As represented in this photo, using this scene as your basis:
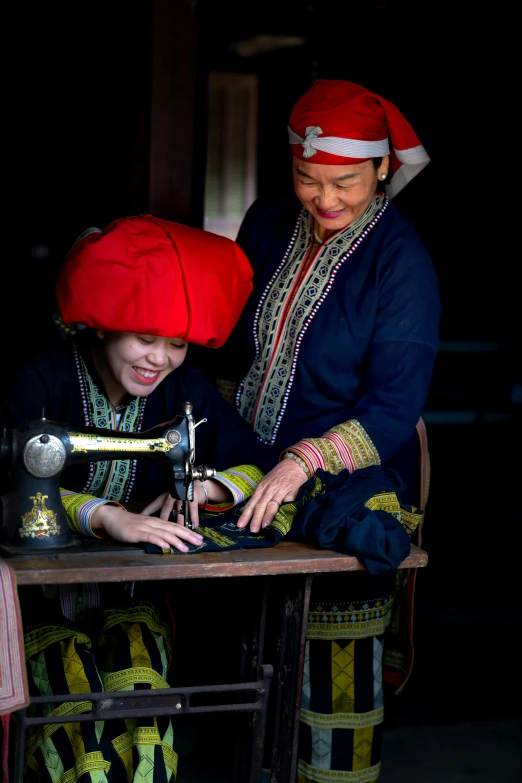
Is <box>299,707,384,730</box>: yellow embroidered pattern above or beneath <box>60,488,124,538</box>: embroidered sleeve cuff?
beneath

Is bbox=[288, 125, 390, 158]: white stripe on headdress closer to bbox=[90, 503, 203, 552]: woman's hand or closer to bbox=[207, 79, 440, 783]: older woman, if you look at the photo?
bbox=[207, 79, 440, 783]: older woman

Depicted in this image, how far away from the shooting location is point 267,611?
2.95m

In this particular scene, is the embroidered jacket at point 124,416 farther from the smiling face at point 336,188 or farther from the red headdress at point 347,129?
the red headdress at point 347,129

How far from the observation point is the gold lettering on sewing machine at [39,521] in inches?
90.4

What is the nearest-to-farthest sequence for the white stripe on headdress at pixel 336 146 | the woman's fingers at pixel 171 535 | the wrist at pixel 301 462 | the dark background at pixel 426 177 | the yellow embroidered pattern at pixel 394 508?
the woman's fingers at pixel 171 535 < the yellow embroidered pattern at pixel 394 508 < the wrist at pixel 301 462 < the white stripe on headdress at pixel 336 146 < the dark background at pixel 426 177

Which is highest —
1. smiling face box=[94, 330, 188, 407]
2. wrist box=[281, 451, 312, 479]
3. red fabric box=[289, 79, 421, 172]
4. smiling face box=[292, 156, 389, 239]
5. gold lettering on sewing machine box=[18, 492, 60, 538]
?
red fabric box=[289, 79, 421, 172]

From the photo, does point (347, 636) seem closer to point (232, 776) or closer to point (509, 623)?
point (232, 776)

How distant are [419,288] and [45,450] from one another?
3.47 feet

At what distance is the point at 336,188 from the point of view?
108 inches

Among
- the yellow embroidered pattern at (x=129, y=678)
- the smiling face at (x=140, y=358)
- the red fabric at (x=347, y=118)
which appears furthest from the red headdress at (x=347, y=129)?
the yellow embroidered pattern at (x=129, y=678)

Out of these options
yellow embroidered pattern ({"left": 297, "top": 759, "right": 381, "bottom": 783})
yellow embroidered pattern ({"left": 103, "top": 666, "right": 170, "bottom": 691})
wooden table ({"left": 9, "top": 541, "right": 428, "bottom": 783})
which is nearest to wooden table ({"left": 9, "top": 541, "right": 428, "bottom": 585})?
wooden table ({"left": 9, "top": 541, "right": 428, "bottom": 783})

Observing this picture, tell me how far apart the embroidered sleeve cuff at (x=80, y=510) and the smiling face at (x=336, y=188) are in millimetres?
930

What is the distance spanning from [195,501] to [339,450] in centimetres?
37

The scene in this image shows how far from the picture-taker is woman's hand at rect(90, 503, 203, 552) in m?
2.36
